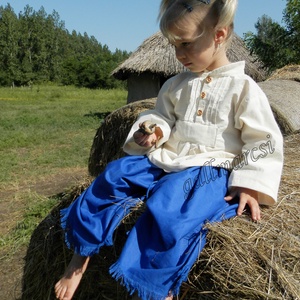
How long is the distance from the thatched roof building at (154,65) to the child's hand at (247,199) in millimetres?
12875

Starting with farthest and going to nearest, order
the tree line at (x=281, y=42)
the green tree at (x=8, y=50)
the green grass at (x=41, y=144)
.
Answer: the green tree at (x=8, y=50) < the tree line at (x=281, y=42) < the green grass at (x=41, y=144)

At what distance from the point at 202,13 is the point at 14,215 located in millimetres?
3862

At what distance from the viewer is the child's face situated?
1896 millimetres

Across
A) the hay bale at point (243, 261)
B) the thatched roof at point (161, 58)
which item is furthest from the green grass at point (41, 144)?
the hay bale at point (243, 261)

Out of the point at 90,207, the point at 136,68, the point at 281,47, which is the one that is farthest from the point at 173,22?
the point at 136,68

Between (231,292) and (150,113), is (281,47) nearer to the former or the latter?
(150,113)

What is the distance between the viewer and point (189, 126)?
2.04 meters

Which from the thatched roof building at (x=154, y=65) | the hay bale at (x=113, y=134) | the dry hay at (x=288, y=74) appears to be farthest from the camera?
the thatched roof building at (x=154, y=65)

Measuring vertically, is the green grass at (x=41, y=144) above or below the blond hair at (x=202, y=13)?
below

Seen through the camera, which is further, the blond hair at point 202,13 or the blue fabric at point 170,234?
the blond hair at point 202,13

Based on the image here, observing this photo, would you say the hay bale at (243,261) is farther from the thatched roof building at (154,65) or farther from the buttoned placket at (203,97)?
the thatched roof building at (154,65)

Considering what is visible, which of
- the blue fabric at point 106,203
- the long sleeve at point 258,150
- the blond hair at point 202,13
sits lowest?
the blue fabric at point 106,203

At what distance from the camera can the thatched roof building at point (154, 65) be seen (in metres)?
14.4

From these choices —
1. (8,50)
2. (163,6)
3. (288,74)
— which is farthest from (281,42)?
(8,50)
